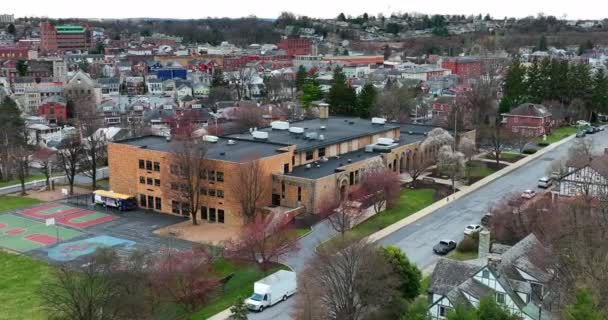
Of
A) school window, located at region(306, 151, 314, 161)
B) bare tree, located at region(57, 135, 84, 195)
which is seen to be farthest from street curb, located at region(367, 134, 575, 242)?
bare tree, located at region(57, 135, 84, 195)

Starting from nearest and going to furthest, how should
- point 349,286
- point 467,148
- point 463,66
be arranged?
1. point 349,286
2. point 467,148
3. point 463,66

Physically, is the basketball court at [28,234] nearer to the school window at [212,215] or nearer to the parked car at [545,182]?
the school window at [212,215]

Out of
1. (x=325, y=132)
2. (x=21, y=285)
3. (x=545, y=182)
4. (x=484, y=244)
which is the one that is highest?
(x=325, y=132)

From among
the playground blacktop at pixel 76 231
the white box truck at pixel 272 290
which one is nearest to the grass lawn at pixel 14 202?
the playground blacktop at pixel 76 231

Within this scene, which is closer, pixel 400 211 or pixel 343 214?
pixel 343 214

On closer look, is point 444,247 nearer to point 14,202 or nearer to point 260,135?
point 260,135

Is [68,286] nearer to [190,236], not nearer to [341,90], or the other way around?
[190,236]

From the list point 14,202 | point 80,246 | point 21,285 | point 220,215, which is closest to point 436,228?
point 220,215
